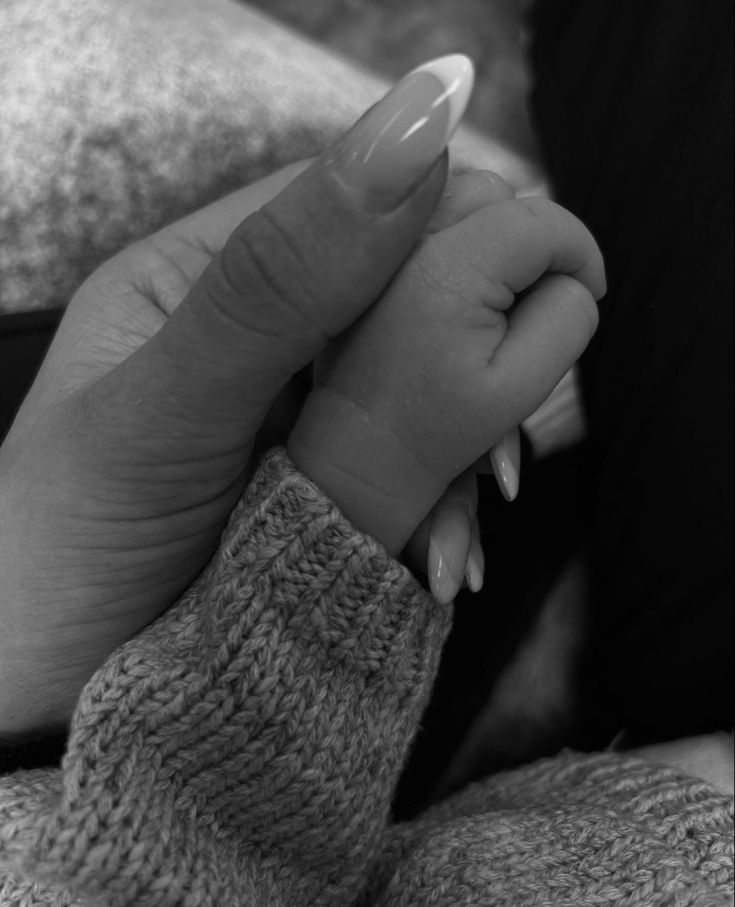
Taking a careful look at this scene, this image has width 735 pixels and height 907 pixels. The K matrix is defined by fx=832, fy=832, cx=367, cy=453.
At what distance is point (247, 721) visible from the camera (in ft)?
1.13

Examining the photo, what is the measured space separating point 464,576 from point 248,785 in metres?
0.13

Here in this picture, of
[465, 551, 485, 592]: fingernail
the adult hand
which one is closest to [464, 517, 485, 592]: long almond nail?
[465, 551, 485, 592]: fingernail

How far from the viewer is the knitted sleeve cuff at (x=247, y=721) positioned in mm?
323

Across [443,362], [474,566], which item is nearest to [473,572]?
[474,566]

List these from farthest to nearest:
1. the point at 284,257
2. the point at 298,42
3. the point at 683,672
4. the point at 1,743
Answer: the point at 298,42 → the point at 683,672 → the point at 1,743 → the point at 284,257

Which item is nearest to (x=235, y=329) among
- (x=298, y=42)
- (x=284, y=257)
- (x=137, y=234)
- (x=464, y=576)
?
(x=284, y=257)

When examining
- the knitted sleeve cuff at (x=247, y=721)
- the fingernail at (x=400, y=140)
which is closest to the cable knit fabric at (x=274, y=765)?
the knitted sleeve cuff at (x=247, y=721)

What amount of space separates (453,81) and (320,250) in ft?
0.27

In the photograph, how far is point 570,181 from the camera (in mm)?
660

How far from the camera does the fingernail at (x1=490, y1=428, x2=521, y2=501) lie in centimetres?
37

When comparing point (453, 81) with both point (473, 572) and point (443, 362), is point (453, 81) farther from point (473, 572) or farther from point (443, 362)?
point (473, 572)

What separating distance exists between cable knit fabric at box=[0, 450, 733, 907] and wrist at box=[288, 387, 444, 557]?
0.04ft

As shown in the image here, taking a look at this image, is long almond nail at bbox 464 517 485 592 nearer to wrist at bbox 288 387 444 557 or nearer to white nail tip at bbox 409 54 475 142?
wrist at bbox 288 387 444 557

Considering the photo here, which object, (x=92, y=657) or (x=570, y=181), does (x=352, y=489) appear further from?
(x=570, y=181)
